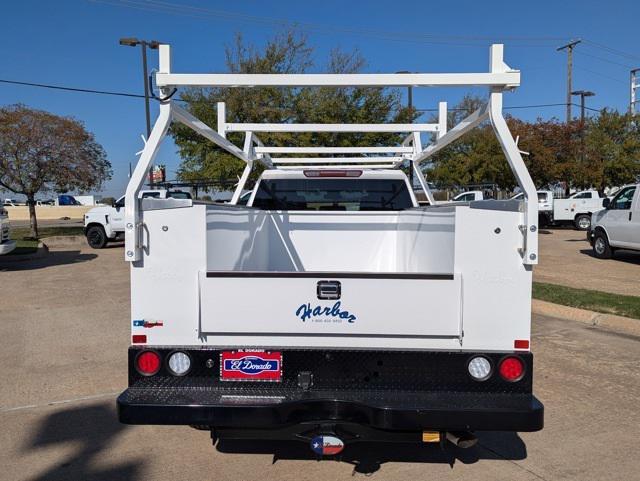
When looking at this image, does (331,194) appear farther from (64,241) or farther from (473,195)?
(473,195)

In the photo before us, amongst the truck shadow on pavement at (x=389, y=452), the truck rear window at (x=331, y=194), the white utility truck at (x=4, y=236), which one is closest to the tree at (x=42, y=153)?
the white utility truck at (x=4, y=236)

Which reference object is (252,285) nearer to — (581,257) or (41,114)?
(581,257)

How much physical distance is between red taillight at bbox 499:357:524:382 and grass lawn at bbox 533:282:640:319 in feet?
18.1

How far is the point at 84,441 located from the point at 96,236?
16620mm

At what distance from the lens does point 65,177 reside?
21.4 m

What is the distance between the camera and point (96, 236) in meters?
19.5

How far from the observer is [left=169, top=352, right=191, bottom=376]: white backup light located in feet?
10.5

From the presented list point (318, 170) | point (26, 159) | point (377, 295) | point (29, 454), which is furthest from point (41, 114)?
point (377, 295)

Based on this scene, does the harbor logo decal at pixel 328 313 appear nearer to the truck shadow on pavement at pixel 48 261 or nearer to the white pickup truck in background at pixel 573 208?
the truck shadow on pavement at pixel 48 261

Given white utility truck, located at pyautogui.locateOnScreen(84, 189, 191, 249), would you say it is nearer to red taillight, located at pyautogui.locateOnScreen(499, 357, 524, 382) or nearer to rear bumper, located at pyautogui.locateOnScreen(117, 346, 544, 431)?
rear bumper, located at pyautogui.locateOnScreen(117, 346, 544, 431)

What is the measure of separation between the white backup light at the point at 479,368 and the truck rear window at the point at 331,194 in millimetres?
3091

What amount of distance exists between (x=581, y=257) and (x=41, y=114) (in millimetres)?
19322

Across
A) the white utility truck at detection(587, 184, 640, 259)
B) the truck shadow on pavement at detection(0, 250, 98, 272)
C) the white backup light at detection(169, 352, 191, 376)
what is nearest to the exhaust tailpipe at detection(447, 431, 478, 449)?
the white backup light at detection(169, 352, 191, 376)

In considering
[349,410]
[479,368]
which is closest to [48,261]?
[349,410]
